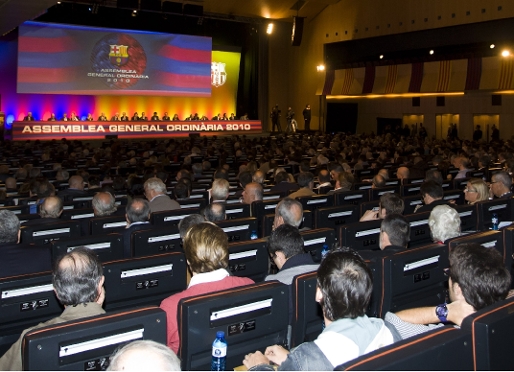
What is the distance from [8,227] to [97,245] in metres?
0.60

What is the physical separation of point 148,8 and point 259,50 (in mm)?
→ 8131

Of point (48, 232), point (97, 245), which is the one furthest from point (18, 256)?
point (48, 232)

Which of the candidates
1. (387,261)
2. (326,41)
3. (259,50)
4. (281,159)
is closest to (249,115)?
(259,50)

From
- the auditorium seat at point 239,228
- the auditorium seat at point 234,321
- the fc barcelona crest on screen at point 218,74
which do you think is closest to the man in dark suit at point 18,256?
the auditorium seat at point 239,228

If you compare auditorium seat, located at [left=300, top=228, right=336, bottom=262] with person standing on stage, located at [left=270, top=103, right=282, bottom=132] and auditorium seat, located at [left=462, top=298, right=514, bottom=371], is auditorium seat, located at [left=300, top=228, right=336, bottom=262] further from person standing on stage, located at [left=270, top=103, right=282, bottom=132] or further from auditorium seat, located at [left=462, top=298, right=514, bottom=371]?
person standing on stage, located at [left=270, top=103, right=282, bottom=132]

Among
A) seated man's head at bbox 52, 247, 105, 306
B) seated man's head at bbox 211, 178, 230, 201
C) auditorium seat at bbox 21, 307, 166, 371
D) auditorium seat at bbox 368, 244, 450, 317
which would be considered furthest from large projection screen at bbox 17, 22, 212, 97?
auditorium seat at bbox 21, 307, 166, 371

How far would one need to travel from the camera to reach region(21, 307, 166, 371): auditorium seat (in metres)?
1.93

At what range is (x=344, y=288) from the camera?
209cm

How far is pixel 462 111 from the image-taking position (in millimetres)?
21953

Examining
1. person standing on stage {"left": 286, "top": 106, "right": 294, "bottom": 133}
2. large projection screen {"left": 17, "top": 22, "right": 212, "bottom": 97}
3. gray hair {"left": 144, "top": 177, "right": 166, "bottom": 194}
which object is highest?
large projection screen {"left": 17, "top": 22, "right": 212, "bottom": 97}

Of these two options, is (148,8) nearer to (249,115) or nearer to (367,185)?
(249,115)

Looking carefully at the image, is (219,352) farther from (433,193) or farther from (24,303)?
(433,193)

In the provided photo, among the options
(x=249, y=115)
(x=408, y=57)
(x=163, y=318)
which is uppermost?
(x=408, y=57)

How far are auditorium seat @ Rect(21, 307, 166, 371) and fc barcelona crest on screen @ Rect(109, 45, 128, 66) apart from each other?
21517 mm
